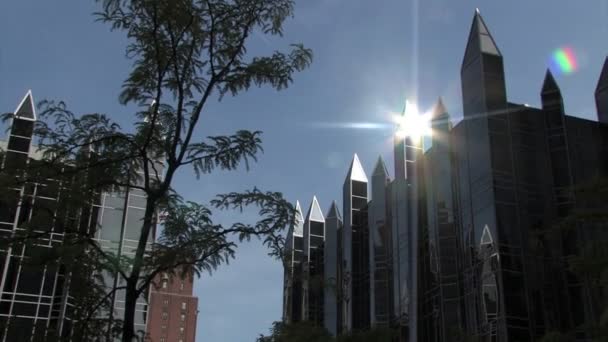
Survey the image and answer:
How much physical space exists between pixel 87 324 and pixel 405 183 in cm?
3553

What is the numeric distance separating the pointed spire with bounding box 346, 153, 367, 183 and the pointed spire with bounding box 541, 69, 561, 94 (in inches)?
676

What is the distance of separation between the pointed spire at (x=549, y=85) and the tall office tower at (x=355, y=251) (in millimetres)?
15821

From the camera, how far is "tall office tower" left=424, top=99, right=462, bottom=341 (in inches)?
1436

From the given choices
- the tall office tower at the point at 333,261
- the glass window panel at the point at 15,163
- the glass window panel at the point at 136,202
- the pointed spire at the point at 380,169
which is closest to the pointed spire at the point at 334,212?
the tall office tower at the point at 333,261

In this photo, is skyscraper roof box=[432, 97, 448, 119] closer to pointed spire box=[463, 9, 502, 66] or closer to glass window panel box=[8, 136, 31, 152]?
pointed spire box=[463, 9, 502, 66]

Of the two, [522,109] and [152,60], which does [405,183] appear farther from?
[152,60]

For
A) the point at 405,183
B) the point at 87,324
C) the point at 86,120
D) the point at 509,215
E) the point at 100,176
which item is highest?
the point at 405,183

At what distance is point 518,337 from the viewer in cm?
3186

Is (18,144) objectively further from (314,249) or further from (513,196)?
(513,196)

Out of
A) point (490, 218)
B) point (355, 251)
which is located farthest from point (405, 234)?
point (490, 218)

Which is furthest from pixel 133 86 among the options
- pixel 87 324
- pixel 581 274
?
pixel 581 274

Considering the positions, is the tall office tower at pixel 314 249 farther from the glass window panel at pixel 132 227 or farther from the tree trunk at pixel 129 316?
the tree trunk at pixel 129 316

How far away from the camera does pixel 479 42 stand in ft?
121

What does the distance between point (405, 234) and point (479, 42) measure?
11660 millimetres
